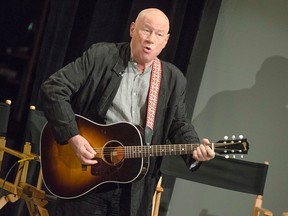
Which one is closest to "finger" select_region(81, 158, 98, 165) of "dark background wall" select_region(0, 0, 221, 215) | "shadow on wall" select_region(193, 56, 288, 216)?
"dark background wall" select_region(0, 0, 221, 215)

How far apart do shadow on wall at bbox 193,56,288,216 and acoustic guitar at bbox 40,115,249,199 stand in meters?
1.59

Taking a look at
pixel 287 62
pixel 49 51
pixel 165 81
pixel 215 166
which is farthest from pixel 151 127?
pixel 287 62

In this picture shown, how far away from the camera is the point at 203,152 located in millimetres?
2268

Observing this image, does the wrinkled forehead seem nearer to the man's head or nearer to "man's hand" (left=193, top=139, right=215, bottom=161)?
the man's head

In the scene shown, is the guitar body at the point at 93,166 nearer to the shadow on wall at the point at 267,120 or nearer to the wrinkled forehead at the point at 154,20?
the wrinkled forehead at the point at 154,20

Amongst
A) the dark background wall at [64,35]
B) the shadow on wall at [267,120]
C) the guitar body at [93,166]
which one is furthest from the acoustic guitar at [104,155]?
the shadow on wall at [267,120]

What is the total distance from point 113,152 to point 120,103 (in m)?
0.24

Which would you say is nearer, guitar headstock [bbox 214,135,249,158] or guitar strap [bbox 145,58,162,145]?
guitar headstock [bbox 214,135,249,158]

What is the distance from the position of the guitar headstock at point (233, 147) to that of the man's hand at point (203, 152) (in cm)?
4

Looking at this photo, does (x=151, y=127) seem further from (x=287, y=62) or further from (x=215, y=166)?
(x=287, y=62)

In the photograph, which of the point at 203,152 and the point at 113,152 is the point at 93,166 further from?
the point at 203,152

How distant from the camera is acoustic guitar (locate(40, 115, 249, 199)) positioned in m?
2.35

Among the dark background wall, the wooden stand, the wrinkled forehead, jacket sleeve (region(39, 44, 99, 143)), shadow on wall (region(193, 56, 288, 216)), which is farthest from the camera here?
shadow on wall (region(193, 56, 288, 216))

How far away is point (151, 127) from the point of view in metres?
2.44
